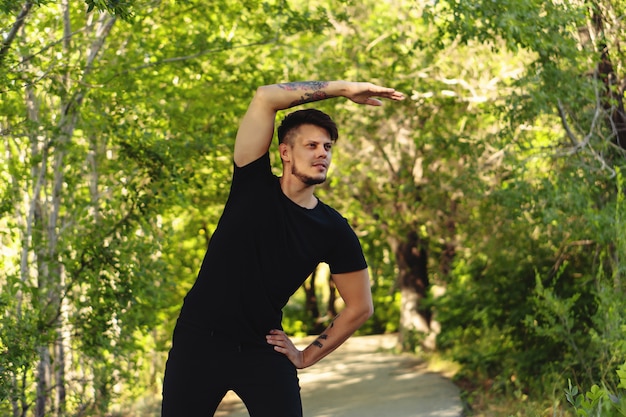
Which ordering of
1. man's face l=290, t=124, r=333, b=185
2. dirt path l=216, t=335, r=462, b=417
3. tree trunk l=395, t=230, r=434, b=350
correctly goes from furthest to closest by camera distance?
tree trunk l=395, t=230, r=434, b=350 < dirt path l=216, t=335, r=462, b=417 < man's face l=290, t=124, r=333, b=185

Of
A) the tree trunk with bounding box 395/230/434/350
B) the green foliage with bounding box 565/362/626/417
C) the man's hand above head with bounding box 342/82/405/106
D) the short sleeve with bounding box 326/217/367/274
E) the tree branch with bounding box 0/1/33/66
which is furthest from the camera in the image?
the tree trunk with bounding box 395/230/434/350

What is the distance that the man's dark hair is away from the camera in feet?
13.1

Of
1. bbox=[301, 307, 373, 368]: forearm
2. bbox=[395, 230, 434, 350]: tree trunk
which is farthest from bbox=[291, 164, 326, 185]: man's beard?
bbox=[395, 230, 434, 350]: tree trunk

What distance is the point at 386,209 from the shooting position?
17625 mm

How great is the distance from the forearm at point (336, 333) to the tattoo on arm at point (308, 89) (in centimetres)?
92

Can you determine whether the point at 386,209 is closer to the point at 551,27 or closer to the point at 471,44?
the point at 471,44

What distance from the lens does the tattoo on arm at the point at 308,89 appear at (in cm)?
394

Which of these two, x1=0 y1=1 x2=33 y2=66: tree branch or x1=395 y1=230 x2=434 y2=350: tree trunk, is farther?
x1=395 y1=230 x2=434 y2=350: tree trunk

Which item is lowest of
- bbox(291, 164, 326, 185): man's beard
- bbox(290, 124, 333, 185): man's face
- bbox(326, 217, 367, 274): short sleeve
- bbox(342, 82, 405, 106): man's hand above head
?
bbox(326, 217, 367, 274): short sleeve

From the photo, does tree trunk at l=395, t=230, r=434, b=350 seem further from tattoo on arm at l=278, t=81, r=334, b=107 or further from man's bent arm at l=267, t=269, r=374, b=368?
tattoo on arm at l=278, t=81, r=334, b=107

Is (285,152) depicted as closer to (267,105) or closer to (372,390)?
(267,105)

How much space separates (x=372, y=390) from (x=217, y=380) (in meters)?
9.75

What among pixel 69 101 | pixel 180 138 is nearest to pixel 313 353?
pixel 69 101

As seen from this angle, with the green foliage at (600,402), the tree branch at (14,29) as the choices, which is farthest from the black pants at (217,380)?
the tree branch at (14,29)
